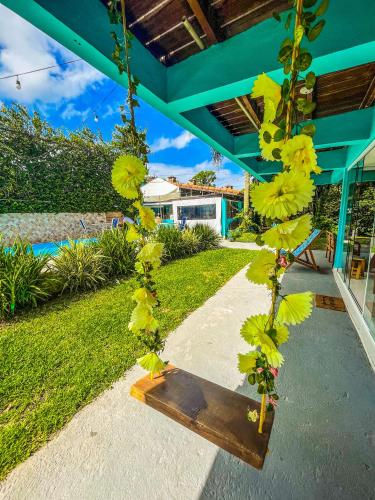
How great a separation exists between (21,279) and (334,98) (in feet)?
15.0

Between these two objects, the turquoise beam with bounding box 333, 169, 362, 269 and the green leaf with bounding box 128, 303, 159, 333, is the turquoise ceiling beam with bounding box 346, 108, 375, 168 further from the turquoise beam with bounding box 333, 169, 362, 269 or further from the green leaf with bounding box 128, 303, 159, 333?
the green leaf with bounding box 128, 303, 159, 333

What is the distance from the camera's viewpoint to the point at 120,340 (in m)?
2.31

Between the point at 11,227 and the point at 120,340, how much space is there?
7729 millimetres

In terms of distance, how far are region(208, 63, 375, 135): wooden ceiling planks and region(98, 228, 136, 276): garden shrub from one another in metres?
2.88

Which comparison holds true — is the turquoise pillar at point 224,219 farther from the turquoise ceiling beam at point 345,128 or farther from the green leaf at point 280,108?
the green leaf at point 280,108

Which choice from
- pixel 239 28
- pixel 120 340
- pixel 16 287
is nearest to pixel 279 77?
pixel 239 28

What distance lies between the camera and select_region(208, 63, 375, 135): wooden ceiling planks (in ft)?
6.57

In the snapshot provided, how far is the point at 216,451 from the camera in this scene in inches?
49.7

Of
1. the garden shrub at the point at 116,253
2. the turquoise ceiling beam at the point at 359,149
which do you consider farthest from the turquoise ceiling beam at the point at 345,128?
the garden shrub at the point at 116,253

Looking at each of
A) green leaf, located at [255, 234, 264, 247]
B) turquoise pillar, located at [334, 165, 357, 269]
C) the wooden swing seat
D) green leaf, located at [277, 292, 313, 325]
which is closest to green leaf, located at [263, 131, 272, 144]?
green leaf, located at [255, 234, 264, 247]

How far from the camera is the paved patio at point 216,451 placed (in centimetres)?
109

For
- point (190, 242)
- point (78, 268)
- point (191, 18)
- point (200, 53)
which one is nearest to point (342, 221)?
point (190, 242)

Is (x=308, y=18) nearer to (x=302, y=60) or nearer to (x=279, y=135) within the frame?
(x=302, y=60)

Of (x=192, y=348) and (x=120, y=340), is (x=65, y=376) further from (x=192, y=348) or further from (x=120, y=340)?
(x=192, y=348)
